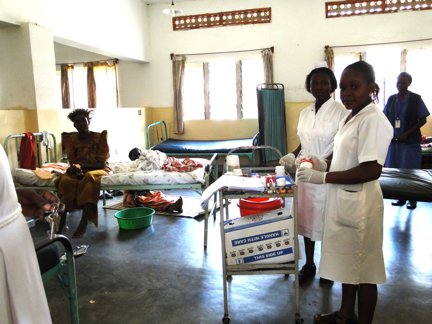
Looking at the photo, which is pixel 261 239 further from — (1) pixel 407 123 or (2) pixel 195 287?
(1) pixel 407 123

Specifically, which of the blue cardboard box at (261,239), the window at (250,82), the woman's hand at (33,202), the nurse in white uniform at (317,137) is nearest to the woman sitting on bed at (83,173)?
the woman's hand at (33,202)

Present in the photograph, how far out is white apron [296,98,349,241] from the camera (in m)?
2.49

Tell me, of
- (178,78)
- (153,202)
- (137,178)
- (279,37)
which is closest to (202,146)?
(178,78)

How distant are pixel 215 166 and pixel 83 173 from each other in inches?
68.7

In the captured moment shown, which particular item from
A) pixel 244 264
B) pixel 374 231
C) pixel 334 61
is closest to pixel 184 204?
pixel 244 264

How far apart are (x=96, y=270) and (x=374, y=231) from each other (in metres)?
2.45

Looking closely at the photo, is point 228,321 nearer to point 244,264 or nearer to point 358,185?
point 244,264

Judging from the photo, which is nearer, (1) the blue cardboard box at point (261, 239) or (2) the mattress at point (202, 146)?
(1) the blue cardboard box at point (261, 239)

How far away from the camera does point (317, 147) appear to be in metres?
2.58

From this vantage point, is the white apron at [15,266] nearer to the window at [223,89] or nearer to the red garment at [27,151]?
the red garment at [27,151]

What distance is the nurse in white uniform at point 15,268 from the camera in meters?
1.13

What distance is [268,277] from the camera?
9.11 feet

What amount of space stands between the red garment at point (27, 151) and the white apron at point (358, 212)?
3966 millimetres

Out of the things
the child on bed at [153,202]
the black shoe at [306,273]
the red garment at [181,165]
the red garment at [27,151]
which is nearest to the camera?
the black shoe at [306,273]
